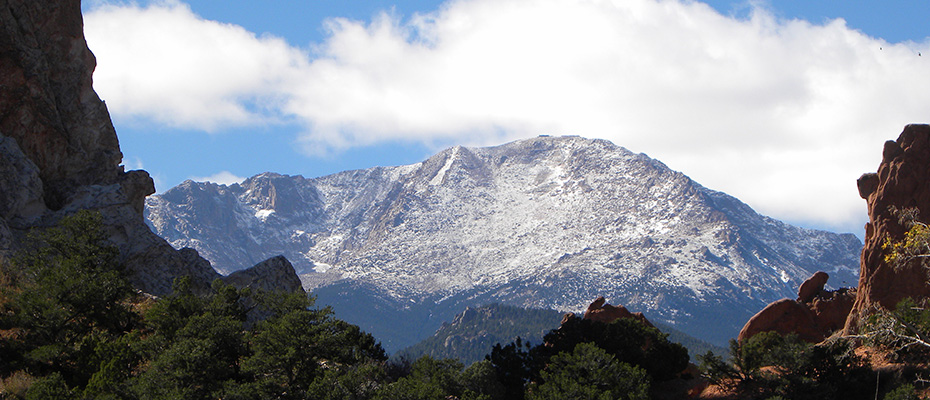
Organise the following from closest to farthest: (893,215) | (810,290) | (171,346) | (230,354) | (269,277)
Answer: (171,346) < (230,354) < (893,215) < (269,277) < (810,290)

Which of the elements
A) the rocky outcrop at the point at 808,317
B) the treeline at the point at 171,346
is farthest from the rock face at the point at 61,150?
the rocky outcrop at the point at 808,317

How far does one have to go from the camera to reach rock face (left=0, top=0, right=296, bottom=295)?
184 feet

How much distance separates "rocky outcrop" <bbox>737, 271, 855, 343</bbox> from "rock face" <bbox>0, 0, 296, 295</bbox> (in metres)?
47.5

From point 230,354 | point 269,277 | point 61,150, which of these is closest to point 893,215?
point 230,354

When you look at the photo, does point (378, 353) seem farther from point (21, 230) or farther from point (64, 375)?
point (64, 375)

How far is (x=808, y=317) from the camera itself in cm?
7444

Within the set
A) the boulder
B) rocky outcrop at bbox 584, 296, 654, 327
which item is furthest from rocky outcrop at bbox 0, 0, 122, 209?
the boulder

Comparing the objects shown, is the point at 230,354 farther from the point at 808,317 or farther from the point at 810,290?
the point at 810,290

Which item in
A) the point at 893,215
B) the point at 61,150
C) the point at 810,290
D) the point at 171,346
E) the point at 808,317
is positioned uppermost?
the point at 61,150

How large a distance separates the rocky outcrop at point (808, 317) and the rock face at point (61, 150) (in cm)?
4753

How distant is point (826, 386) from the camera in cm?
5466

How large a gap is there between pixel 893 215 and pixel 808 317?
2048 cm

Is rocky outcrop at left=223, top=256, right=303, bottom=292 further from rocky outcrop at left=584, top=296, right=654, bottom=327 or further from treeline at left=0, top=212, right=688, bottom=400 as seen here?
rocky outcrop at left=584, top=296, right=654, bottom=327

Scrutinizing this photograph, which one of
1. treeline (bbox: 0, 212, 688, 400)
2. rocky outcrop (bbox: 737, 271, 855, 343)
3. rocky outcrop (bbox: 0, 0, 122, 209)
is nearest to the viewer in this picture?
treeline (bbox: 0, 212, 688, 400)
